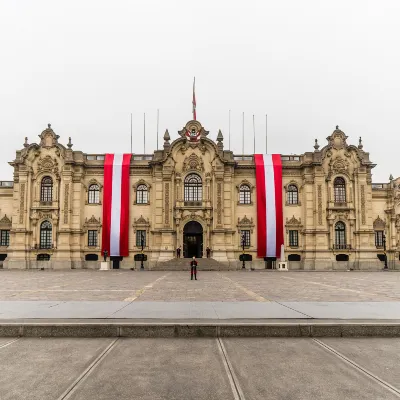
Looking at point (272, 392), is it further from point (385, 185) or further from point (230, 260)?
point (385, 185)

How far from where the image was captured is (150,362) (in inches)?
269

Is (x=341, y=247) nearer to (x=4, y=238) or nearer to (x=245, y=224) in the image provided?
(x=245, y=224)

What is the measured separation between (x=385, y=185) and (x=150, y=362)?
2150 inches

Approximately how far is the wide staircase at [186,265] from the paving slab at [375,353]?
36.7 m

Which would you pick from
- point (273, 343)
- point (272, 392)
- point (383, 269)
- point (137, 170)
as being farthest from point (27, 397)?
point (383, 269)

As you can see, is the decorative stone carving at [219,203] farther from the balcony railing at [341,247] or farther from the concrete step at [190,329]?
the concrete step at [190,329]

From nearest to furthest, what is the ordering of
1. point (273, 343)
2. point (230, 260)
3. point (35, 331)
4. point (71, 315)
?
point (273, 343)
point (35, 331)
point (71, 315)
point (230, 260)

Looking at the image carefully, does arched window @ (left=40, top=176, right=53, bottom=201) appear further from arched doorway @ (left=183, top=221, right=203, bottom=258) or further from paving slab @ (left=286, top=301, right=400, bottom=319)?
paving slab @ (left=286, top=301, right=400, bottom=319)

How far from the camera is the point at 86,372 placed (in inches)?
246

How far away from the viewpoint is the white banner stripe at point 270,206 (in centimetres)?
4956

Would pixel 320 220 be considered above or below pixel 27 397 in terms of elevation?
above

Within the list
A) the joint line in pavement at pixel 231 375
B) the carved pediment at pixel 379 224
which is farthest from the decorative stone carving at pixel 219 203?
the joint line in pavement at pixel 231 375

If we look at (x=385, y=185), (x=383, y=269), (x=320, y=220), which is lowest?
(x=383, y=269)

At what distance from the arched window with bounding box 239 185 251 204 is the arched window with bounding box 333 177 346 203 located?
37.4 ft
